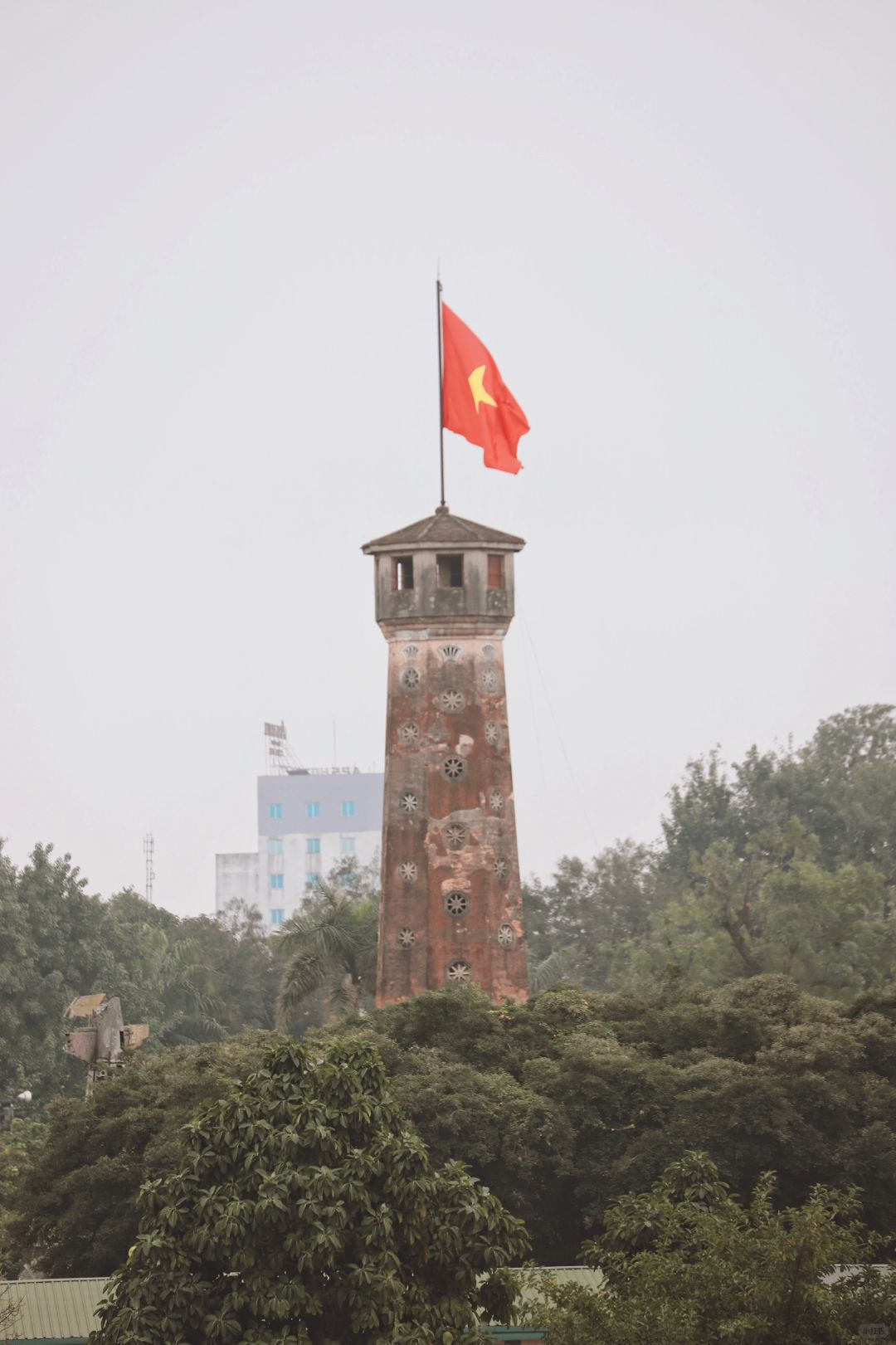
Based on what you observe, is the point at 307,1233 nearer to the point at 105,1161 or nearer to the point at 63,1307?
the point at 63,1307

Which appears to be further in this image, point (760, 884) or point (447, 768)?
point (760, 884)

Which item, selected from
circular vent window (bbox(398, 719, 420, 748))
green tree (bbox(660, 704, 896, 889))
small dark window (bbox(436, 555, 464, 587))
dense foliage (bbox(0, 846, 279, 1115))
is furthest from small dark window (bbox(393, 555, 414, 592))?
green tree (bbox(660, 704, 896, 889))

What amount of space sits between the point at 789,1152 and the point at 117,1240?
33.8ft

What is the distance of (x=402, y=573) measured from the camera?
48125mm

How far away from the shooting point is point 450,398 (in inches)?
1940

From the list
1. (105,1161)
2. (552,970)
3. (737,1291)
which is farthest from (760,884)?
(737,1291)

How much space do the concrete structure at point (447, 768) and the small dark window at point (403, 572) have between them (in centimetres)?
3

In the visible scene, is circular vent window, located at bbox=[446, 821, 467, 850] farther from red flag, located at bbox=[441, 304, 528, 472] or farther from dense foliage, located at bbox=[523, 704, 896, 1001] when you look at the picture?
dense foliage, located at bbox=[523, 704, 896, 1001]

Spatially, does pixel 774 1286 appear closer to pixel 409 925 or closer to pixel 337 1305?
pixel 337 1305

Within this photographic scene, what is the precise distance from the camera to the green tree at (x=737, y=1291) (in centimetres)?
2622

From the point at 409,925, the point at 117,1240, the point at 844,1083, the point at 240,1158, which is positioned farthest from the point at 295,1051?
the point at 409,925

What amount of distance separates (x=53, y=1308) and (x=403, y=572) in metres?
18.0

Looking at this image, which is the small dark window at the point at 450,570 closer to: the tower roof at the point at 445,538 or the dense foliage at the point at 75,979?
the tower roof at the point at 445,538

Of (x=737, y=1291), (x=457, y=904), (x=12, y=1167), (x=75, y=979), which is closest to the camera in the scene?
(x=737, y=1291)
